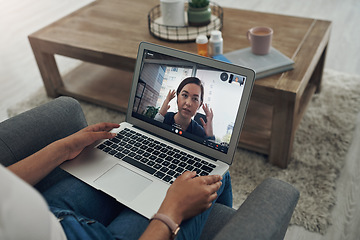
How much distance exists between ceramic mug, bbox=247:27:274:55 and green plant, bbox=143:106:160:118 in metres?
0.75

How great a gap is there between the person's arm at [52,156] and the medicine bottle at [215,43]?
0.79 meters

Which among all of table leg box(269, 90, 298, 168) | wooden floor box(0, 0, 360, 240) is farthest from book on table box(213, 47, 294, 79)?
wooden floor box(0, 0, 360, 240)

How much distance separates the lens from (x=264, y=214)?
809mm

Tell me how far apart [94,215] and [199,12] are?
133 centimetres

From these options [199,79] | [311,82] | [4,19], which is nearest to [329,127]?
[311,82]

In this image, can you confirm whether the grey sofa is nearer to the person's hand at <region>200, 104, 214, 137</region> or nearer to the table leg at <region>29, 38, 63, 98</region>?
the person's hand at <region>200, 104, 214, 137</region>

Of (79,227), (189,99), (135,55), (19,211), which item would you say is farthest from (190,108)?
(135,55)

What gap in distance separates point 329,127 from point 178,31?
96 centimetres

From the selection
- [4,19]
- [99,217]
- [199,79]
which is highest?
[199,79]

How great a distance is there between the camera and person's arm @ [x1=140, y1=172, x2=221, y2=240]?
825 mm

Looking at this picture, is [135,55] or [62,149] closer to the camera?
[62,149]

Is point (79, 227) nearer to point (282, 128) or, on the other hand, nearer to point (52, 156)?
point (52, 156)

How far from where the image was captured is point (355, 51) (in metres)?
2.60

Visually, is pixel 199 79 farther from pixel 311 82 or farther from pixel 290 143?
pixel 311 82
